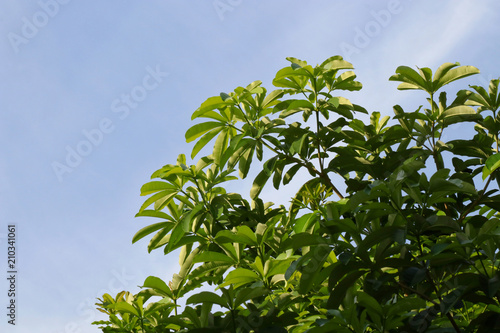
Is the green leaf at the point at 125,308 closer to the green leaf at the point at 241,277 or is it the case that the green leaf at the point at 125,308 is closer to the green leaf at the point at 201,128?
the green leaf at the point at 241,277

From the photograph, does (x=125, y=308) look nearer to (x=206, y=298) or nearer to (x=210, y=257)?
(x=210, y=257)

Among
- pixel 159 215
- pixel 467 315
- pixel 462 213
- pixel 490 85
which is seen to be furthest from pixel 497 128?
pixel 159 215

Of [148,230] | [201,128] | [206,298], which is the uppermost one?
[201,128]

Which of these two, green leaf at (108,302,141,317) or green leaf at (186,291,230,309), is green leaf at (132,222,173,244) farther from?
green leaf at (186,291,230,309)

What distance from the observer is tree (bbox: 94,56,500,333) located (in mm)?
2164

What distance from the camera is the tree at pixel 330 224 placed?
7.10 ft

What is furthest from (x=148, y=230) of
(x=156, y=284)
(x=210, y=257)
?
(x=210, y=257)

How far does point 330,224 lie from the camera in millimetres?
2182

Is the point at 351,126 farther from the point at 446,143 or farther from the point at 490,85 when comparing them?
the point at 490,85

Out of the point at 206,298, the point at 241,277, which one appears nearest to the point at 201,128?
the point at 241,277

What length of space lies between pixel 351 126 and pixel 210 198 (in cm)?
117

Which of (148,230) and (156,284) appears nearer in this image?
(156,284)

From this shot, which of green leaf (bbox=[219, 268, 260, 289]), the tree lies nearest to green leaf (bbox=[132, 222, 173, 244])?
the tree

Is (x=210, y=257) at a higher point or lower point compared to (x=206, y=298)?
higher
